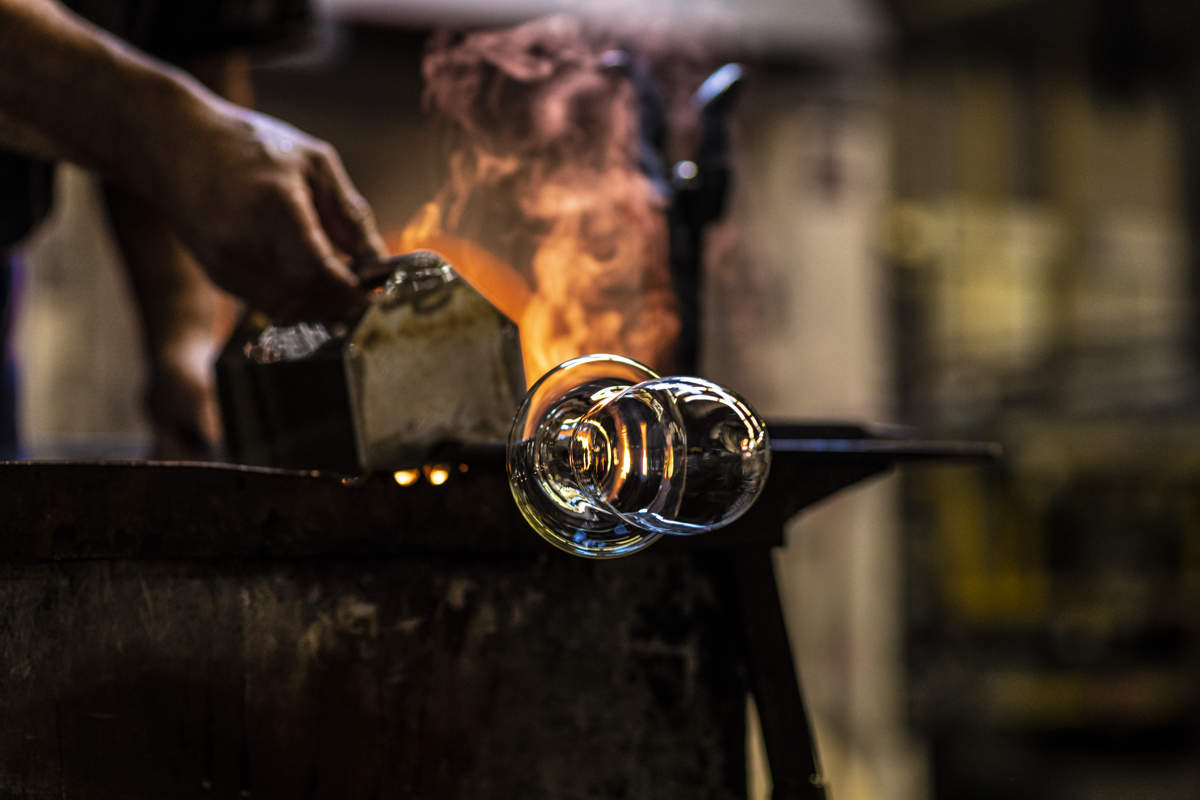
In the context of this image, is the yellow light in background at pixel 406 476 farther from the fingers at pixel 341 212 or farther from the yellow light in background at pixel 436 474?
the fingers at pixel 341 212

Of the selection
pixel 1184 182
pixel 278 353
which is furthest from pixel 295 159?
pixel 1184 182

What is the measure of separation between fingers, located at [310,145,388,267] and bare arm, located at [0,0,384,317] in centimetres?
2

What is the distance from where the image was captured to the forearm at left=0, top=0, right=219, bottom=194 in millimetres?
998

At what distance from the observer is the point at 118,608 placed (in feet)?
2.59

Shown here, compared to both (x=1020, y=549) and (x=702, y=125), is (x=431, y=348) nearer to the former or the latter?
(x=702, y=125)

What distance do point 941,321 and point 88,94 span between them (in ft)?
27.7

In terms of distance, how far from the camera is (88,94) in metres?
1.02

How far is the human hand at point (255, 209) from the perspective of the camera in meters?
1.02

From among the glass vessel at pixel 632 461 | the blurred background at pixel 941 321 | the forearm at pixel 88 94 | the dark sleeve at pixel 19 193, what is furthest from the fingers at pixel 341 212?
the dark sleeve at pixel 19 193

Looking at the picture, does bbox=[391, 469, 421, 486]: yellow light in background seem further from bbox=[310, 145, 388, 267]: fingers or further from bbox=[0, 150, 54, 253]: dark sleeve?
bbox=[0, 150, 54, 253]: dark sleeve

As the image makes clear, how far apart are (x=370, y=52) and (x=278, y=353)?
3.24 meters

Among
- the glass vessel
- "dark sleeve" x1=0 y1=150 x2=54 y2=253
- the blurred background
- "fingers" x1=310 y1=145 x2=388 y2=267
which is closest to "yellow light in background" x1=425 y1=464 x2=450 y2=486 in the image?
the glass vessel

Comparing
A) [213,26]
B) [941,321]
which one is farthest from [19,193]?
[941,321]

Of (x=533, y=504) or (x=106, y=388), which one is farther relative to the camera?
(x=106, y=388)
